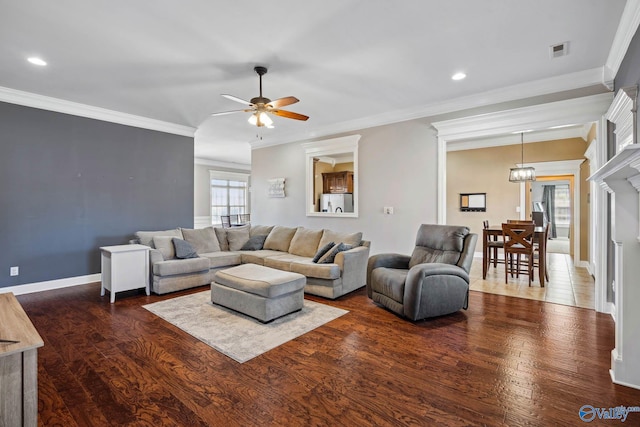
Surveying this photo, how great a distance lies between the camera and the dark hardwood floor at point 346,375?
1859mm

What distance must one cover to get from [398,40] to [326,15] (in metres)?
0.81

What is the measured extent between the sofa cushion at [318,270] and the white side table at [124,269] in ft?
7.04

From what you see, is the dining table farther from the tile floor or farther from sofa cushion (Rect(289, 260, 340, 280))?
sofa cushion (Rect(289, 260, 340, 280))

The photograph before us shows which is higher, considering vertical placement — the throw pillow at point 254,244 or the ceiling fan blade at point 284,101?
the ceiling fan blade at point 284,101

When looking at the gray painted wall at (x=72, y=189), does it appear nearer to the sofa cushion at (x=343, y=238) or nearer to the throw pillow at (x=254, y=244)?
the throw pillow at (x=254, y=244)

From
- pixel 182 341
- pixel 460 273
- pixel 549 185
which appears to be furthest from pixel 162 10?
pixel 549 185

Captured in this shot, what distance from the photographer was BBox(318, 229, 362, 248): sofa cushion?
15.5ft

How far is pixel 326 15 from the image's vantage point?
2.63m

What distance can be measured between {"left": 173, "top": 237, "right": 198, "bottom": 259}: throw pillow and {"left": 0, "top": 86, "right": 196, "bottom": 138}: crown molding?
2341mm

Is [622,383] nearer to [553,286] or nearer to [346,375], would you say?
[346,375]

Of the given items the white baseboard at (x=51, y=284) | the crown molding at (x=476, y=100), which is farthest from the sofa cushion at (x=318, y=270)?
the white baseboard at (x=51, y=284)

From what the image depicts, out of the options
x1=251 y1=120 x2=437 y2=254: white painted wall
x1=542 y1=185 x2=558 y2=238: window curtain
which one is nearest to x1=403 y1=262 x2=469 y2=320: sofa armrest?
x1=251 y1=120 x2=437 y2=254: white painted wall

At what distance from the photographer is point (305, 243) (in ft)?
17.2

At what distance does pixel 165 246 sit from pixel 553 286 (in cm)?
610
